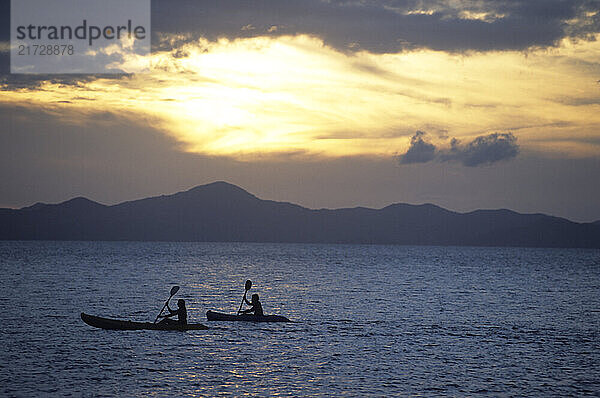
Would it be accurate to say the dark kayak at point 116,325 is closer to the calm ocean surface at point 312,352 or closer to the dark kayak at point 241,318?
the calm ocean surface at point 312,352

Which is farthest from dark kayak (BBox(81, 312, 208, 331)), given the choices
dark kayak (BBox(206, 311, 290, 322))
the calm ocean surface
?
dark kayak (BBox(206, 311, 290, 322))

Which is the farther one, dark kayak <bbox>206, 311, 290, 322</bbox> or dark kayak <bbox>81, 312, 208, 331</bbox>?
dark kayak <bbox>206, 311, 290, 322</bbox>

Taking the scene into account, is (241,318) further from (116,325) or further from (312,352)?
(312,352)

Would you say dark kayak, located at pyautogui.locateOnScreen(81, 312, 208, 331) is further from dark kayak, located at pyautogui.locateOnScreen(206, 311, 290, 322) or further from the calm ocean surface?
dark kayak, located at pyautogui.locateOnScreen(206, 311, 290, 322)

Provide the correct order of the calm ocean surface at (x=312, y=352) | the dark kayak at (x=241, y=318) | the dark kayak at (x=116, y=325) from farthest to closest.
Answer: the dark kayak at (x=241, y=318) < the dark kayak at (x=116, y=325) < the calm ocean surface at (x=312, y=352)

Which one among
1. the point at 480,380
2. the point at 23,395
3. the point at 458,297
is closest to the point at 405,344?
the point at 480,380

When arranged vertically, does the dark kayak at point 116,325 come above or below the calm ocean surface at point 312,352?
above

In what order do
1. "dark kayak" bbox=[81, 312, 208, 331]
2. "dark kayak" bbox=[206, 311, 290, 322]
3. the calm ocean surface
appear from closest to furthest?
the calm ocean surface
"dark kayak" bbox=[81, 312, 208, 331]
"dark kayak" bbox=[206, 311, 290, 322]

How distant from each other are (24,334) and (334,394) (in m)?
20.9

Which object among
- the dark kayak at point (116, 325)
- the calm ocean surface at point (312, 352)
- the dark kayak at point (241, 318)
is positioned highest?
the dark kayak at point (116, 325)

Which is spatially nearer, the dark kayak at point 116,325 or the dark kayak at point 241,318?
the dark kayak at point 116,325

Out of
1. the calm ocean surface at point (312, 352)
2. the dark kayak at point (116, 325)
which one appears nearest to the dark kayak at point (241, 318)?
the calm ocean surface at point (312, 352)

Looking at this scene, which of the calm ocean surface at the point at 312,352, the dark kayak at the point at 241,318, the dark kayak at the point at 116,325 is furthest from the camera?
the dark kayak at the point at 241,318

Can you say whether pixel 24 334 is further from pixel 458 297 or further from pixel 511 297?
pixel 511 297
